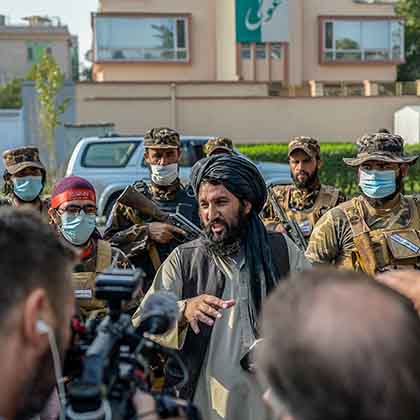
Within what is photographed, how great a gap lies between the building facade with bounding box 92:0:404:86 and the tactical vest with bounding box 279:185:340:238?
2712cm

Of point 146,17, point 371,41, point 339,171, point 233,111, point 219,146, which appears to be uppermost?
point 146,17

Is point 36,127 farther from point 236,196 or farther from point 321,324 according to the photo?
point 321,324

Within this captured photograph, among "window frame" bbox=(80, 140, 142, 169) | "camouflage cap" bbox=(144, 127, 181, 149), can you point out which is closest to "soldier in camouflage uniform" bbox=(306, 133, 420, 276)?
"camouflage cap" bbox=(144, 127, 181, 149)

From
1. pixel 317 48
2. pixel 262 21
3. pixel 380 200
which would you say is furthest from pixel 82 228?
pixel 317 48

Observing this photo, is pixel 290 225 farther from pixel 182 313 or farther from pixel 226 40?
pixel 226 40

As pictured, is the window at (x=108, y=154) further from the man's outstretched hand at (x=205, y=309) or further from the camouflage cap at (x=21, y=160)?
the man's outstretched hand at (x=205, y=309)

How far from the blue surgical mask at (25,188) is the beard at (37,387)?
3706mm

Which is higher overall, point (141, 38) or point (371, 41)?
point (141, 38)

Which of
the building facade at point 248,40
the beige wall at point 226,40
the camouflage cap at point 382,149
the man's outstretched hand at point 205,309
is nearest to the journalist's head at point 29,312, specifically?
the man's outstretched hand at point 205,309

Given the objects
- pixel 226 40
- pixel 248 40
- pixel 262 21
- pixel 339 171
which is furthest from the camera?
pixel 226 40

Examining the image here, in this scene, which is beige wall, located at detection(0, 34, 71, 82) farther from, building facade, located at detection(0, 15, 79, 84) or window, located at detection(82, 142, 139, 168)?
window, located at detection(82, 142, 139, 168)

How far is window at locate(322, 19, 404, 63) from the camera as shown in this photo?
35.8m

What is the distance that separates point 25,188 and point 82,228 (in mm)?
1462

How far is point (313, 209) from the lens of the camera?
5.94 metres
